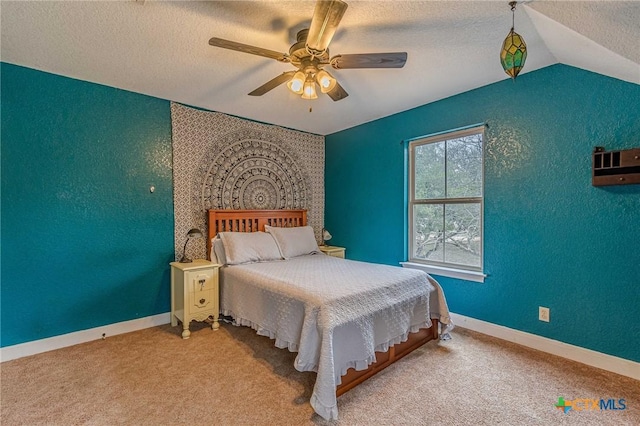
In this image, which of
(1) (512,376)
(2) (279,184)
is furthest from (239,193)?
(1) (512,376)

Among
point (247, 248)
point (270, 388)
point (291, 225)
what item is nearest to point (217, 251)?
point (247, 248)

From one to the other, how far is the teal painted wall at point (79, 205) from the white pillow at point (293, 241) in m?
1.23

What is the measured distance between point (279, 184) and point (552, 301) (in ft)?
10.9

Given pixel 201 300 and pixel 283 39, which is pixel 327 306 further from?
pixel 283 39

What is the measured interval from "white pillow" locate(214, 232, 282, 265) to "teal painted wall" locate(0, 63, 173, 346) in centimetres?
68

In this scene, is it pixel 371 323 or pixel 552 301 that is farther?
pixel 552 301

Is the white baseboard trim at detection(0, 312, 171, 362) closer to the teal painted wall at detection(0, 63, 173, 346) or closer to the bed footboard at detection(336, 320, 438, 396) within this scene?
the teal painted wall at detection(0, 63, 173, 346)

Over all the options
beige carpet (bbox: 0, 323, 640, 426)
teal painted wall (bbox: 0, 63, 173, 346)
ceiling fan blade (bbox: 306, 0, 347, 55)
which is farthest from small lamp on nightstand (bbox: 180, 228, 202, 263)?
ceiling fan blade (bbox: 306, 0, 347, 55)

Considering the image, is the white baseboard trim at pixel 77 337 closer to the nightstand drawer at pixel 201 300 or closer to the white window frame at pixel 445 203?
the nightstand drawer at pixel 201 300

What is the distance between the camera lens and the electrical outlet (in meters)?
2.55

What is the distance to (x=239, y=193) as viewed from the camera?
380 cm

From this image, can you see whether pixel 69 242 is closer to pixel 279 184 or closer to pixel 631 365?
pixel 279 184

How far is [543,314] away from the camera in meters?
2.57

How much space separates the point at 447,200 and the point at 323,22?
2.43m
